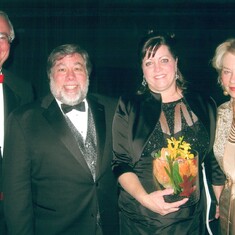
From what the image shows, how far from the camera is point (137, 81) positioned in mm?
8680

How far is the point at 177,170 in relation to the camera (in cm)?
206

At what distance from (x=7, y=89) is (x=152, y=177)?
133 cm

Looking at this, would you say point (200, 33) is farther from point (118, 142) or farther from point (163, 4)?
point (118, 142)

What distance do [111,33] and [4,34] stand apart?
661cm

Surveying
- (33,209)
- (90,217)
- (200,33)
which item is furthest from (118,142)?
(200,33)

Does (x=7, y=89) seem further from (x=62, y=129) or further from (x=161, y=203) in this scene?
(x=161, y=203)

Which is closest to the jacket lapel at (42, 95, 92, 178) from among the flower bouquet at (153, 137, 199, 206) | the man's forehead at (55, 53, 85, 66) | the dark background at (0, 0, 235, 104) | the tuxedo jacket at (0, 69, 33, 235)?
the man's forehead at (55, 53, 85, 66)

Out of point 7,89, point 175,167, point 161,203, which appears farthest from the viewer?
point 7,89

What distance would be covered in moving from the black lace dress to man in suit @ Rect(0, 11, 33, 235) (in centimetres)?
106

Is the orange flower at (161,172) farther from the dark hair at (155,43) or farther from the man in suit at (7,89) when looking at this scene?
the man in suit at (7,89)

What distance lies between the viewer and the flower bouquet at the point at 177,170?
207 centimetres

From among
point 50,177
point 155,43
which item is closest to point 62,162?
point 50,177

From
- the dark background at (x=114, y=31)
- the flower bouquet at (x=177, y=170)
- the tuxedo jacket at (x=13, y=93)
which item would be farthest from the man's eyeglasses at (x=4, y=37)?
the dark background at (x=114, y=31)

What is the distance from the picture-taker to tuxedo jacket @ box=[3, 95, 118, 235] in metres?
2.44
